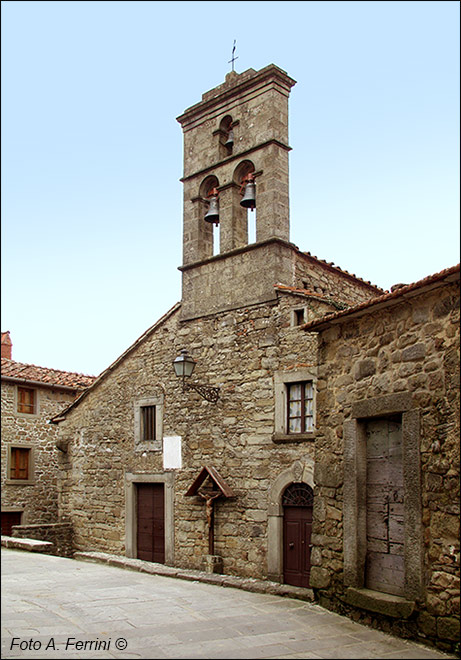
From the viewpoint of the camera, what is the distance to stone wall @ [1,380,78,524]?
61.1 feet

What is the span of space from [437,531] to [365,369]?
71.6 inches

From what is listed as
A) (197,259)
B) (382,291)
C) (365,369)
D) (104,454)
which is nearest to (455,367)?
(365,369)

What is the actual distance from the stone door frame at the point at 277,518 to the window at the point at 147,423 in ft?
11.7

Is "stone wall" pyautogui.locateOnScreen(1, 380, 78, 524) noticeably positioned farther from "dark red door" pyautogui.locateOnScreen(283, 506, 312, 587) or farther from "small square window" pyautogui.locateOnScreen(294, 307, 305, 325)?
"small square window" pyautogui.locateOnScreen(294, 307, 305, 325)

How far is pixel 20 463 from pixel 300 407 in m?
11.1

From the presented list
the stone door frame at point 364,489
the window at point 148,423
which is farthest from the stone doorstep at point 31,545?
the stone door frame at point 364,489

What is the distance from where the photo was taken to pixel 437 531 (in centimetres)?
562

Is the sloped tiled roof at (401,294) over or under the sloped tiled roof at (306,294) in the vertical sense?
under

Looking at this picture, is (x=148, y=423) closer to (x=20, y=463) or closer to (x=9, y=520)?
(x=20, y=463)

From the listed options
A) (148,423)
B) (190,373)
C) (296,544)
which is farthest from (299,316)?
(148,423)

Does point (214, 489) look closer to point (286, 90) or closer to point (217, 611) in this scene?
point (217, 611)

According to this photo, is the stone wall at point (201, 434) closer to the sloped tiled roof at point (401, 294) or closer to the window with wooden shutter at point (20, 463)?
the sloped tiled roof at point (401, 294)

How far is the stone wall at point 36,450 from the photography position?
18609 millimetres

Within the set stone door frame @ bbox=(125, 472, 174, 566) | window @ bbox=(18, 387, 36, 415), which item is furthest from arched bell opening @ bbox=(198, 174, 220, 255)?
window @ bbox=(18, 387, 36, 415)
